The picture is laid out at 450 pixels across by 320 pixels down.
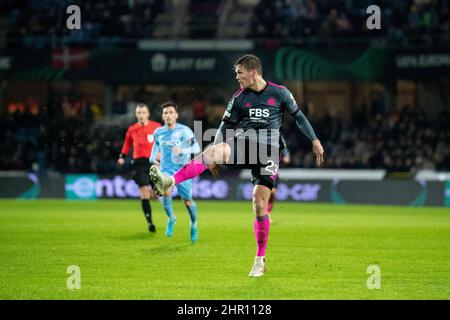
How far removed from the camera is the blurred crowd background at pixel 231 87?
28844 millimetres

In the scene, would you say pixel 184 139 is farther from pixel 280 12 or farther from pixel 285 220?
pixel 280 12

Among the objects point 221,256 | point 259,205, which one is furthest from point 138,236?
point 259,205

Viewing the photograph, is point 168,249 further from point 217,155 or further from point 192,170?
point 217,155

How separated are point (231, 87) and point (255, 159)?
22321 millimetres

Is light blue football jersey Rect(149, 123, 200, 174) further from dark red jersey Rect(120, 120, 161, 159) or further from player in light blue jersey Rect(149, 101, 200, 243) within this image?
dark red jersey Rect(120, 120, 161, 159)

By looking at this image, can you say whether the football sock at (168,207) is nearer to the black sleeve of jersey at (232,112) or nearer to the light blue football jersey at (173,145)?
the light blue football jersey at (173,145)

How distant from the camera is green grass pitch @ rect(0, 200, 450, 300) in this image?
9.37m

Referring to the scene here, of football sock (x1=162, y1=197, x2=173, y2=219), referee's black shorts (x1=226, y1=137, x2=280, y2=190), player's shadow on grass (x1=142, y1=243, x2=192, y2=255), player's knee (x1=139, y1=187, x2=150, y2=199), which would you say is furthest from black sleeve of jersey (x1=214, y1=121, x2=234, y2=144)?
player's knee (x1=139, y1=187, x2=150, y2=199)

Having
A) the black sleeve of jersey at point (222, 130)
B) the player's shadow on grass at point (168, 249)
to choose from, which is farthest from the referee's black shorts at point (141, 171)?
the black sleeve of jersey at point (222, 130)

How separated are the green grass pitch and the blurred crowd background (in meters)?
7.13

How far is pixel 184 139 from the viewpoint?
50.5ft

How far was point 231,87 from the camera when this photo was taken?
32500 millimetres

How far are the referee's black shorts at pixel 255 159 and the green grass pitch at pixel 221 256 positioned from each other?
121 centimetres
